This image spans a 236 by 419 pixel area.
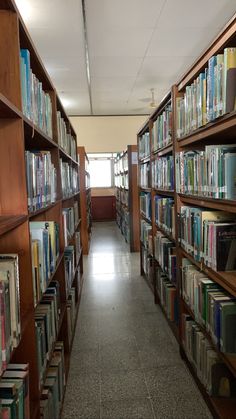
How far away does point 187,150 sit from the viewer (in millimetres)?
2395

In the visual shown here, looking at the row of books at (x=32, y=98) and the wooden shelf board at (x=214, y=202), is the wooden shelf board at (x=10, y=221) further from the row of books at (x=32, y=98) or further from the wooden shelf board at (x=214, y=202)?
the wooden shelf board at (x=214, y=202)

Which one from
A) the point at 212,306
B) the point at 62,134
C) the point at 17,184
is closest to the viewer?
Answer: the point at 17,184

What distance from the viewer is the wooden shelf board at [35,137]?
145cm

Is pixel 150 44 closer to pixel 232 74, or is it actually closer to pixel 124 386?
pixel 232 74

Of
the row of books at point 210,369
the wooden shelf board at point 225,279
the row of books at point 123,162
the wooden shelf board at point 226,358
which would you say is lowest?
the row of books at point 210,369

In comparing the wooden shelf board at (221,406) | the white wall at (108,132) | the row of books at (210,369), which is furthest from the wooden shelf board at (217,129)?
the white wall at (108,132)

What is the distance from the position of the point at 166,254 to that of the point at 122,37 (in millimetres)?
2851

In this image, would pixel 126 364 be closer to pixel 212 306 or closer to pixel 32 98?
pixel 212 306

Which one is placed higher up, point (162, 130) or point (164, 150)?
point (162, 130)

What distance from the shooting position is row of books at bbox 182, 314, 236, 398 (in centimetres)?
190

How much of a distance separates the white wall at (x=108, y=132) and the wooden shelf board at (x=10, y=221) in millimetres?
7990

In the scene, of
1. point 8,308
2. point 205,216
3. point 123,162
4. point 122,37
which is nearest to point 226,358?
point 205,216

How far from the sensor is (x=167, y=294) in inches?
120

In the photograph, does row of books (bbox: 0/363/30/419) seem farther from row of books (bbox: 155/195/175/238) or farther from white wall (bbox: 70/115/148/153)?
white wall (bbox: 70/115/148/153)
